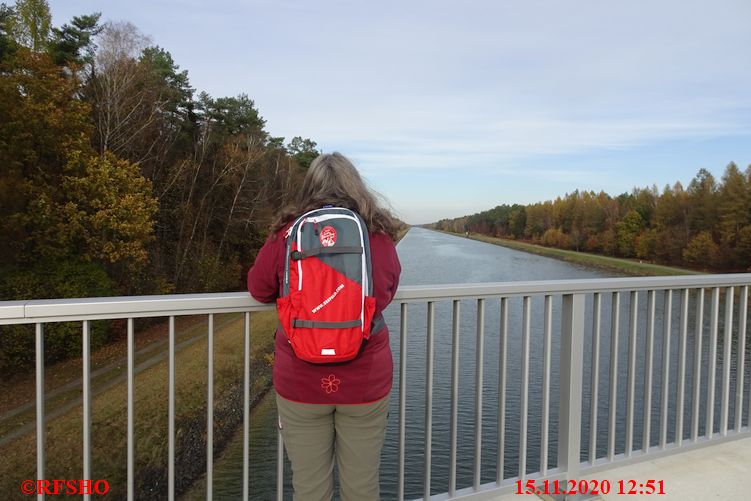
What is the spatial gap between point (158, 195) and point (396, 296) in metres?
24.6

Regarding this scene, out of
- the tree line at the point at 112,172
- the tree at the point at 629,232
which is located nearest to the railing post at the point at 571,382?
the tree line at the point at 112,172

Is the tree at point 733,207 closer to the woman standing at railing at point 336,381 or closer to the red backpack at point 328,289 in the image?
the woman standing at railing at point 336,381

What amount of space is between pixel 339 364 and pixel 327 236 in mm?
389

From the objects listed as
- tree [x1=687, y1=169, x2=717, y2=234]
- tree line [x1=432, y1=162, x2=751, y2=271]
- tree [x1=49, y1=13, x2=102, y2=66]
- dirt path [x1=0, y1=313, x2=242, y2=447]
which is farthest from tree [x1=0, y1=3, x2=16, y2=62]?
tree [x1=687, y1=169, x2=717, y2=234]

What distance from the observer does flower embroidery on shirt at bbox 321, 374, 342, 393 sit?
4.96 ft

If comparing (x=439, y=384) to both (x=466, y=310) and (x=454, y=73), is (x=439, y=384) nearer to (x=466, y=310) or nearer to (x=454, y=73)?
(x=466, y=310)

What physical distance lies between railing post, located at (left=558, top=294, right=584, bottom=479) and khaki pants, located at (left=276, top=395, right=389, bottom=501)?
1.09 meters

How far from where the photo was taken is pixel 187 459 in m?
11.2

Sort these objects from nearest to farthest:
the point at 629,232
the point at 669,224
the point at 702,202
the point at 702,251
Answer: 1. the point at 702,251
2. the point at 702,202
3. the point at 669,224
4. the point at 629,232

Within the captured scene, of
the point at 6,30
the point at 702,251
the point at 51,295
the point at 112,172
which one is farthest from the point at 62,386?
the point at 702,251

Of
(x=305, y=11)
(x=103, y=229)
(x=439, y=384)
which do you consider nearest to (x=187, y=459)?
(x=439, y=384)

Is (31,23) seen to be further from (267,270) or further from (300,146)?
(300,146)
